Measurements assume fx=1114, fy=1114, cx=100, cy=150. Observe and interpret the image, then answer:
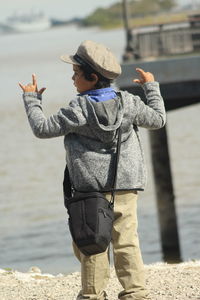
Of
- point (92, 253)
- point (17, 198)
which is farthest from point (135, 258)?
point (17, 198)

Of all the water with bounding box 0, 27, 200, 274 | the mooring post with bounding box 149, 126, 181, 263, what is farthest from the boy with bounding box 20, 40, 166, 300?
the mooring post with bounding box 149, 126, 181, 263

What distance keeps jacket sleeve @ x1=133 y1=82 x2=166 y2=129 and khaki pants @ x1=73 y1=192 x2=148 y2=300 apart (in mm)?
398

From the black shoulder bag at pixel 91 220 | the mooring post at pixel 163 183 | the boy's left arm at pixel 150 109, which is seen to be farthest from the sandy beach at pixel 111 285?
the mooring post at pixel 163 183

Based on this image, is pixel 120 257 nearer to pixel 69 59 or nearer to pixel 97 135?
pixel 97 135

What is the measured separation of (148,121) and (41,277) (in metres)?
3.35

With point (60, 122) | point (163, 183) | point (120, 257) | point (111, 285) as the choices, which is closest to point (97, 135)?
point (60, 122)

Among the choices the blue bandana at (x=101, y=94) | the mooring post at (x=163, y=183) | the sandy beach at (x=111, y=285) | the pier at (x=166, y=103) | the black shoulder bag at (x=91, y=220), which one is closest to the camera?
the black shoulder bag at (x=91, y=220)

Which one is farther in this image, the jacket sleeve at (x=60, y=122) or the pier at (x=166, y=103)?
the pier at (x=166, y=103)

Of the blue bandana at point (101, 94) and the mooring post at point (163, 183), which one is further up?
the mooring post at point (163, 183)

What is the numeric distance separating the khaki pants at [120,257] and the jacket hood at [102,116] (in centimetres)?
34

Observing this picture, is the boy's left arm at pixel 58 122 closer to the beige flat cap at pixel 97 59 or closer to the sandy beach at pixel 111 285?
the beige flat cap at pixel 97 59

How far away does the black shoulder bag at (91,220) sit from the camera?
19.5 ft

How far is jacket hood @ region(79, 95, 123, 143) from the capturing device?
600 centimetres

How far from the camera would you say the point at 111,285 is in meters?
7.95
